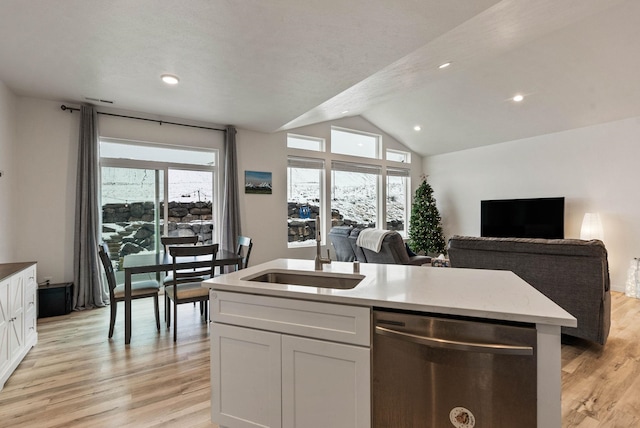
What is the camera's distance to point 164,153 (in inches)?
181

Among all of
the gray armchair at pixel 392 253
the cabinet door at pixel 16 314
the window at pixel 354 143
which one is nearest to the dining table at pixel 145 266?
the cabinet door at pixel 16 314

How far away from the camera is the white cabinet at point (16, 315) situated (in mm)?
2162

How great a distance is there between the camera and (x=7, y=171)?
133 inches

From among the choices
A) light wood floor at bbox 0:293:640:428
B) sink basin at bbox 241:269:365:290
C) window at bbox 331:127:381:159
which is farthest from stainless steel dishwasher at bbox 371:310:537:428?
window at bbox 331:127:381:159

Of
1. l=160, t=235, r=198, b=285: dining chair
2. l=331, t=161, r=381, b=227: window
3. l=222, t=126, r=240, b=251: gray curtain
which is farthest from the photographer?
l=331, t=161, r=381, b=227: window

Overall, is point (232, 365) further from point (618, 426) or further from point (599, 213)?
point (599, 213)

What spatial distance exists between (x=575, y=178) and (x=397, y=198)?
11.3 feet

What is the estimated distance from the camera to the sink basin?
1.76 meters

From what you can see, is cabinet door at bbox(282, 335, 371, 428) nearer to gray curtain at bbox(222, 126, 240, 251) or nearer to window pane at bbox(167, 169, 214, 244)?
gray curtain at bbox(222, 126, 240, 251)

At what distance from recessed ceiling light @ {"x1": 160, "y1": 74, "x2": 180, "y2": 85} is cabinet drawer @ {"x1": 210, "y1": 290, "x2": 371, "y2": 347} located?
101 inches

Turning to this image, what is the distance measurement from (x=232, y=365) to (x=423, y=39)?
276 centimetres

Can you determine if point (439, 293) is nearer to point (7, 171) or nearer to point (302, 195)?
point (7, 171)

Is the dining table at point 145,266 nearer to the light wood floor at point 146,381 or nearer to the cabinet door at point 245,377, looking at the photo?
the light wood floor at point 146,381

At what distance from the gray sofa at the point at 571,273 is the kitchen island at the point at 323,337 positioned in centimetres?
135
